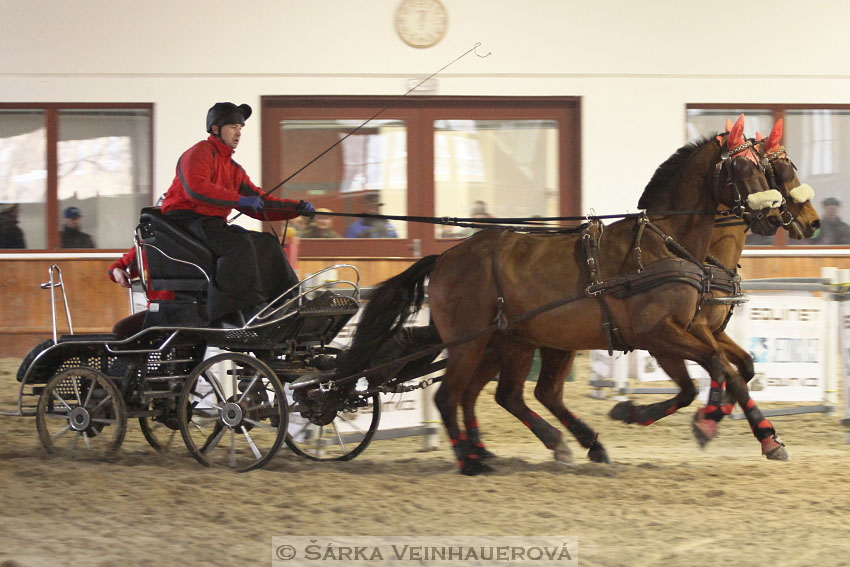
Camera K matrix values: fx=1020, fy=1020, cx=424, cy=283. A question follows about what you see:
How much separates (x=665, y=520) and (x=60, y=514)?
2.83 metres

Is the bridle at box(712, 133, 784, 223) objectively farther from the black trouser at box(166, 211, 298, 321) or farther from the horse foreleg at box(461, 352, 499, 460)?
the black trouser at box(166, 211, 298, 321)

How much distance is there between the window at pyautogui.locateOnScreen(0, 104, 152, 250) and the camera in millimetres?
10867

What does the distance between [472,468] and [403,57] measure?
5.85m

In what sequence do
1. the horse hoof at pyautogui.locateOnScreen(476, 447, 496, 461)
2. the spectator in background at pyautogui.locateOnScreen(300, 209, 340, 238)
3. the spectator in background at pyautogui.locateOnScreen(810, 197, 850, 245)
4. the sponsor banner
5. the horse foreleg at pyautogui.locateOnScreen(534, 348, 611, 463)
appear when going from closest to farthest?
the horse hoof at pyautogui.locateOnScreen(476, 447, 496, 461) < the horse foreleg at pyautogui.locateOnScreen(534, 348, 611, 463) < the sponsor banner < the spectator in background at pyautogui.locateOnScreen(300, 209, 340, 238) < the spectator in background at pyautogui.locateOnScreen(810, 197, 850, 245)

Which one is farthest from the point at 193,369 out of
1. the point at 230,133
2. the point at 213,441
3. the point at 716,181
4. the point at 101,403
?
the point at 716,181

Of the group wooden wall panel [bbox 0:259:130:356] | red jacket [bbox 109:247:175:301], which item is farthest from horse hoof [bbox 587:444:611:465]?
wooden wall panel [bbox 0:259:130:356]

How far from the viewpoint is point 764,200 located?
566 cm

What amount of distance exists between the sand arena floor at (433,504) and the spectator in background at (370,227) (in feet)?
14.3

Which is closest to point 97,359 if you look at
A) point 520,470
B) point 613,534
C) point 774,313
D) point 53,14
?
point 520,470

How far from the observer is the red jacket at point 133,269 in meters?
5.98

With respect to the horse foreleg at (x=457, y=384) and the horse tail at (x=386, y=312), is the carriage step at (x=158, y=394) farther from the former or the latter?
the horse foreleg at (x=457, y=384)

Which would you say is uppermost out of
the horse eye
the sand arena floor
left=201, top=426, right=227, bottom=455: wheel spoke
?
the horse eye

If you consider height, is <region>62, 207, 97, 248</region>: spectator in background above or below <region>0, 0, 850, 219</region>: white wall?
below

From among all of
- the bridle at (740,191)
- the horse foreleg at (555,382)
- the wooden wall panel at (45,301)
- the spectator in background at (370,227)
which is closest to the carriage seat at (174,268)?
the horse foreleg at (555,382)
